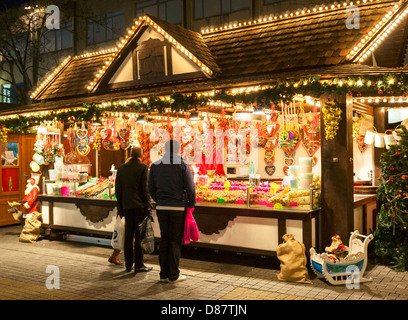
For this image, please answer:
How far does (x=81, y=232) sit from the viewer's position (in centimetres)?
1129

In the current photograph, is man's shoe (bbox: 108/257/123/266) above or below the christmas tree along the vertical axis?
below

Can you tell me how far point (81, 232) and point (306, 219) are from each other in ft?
20.3

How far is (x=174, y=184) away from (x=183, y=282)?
1675 mm

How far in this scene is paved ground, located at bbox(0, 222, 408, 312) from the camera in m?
→ 6.53

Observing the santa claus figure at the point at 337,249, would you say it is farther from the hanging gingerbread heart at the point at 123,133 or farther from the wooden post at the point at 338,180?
the hanging gingerbread heart at the point at 123,133

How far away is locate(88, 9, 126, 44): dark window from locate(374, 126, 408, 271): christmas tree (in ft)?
63.2

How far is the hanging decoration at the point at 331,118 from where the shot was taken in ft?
25.5

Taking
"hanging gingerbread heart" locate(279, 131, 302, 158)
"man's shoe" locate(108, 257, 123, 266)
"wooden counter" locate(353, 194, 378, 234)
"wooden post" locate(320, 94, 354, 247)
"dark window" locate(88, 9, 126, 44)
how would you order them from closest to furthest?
"wooden post" locate(320, 94, 354, 247) → "man's shoe" locate(108, 257, 123, 266) → "wooden counter" locate(353, 194, 378, 234) → "hanging gingerbread heart" locate(279, 131, 302, 158) → "dark window" locate(88, 9, 126, 44)

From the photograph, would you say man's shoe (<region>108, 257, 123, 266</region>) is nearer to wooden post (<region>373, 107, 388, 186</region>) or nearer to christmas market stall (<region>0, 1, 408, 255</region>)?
christmas market stall (<region>0, 1, 408, 255</region>)

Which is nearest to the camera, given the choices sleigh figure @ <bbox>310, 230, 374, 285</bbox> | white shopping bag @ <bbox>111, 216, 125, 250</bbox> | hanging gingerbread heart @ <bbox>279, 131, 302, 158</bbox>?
sleigh figure @ <bbox>310, 230, 374, 285</bbox>

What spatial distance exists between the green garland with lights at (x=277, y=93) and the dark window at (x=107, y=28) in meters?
15.0

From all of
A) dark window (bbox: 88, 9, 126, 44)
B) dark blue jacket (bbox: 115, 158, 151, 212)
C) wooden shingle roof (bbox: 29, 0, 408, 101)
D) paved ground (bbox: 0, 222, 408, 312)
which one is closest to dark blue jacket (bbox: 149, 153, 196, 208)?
dark blue jacket (bbox: 115, 158, 151, 212)
